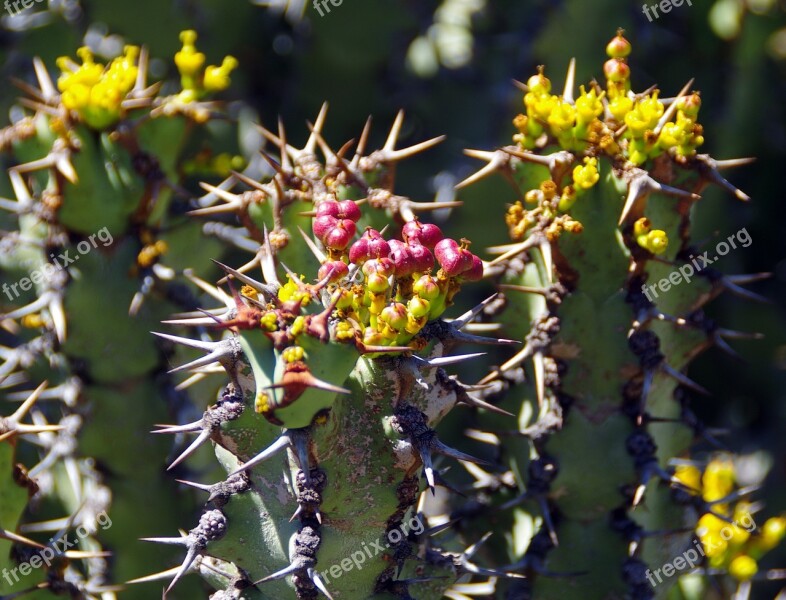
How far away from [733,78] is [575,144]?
133 cm

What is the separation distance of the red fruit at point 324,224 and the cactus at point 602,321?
1.31 ft

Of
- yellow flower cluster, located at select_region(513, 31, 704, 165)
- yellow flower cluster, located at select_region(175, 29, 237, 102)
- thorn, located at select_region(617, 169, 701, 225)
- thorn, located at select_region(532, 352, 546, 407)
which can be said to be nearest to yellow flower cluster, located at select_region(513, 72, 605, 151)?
yellow flower cluster, located at select_region(513, 31, 704, 165)

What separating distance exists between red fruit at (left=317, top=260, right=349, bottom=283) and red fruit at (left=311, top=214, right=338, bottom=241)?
0.08m

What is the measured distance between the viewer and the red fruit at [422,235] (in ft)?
4.93

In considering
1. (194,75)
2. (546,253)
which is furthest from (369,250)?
(194,75)

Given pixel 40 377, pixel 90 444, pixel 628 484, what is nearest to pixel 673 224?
pixel 628 484

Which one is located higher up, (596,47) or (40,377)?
(596,47)

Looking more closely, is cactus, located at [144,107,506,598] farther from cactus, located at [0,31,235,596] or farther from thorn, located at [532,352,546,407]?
cactus, located at [0,31,235,596]

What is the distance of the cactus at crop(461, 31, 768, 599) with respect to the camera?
1793 millimetres

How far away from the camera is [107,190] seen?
2.12 meters

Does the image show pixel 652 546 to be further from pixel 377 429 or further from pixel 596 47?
pixel 596 47

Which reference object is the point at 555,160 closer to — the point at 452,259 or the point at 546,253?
the point at 546,253

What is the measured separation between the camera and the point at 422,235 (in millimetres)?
1507

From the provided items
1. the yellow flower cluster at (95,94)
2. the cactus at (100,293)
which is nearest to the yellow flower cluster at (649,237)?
the cactus at (100,293)
